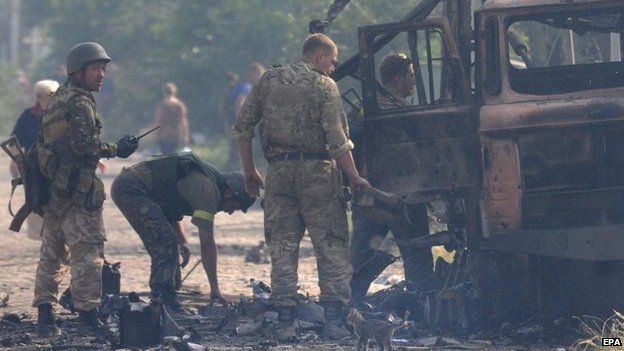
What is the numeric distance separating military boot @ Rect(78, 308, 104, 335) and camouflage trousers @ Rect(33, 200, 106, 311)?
0.07 metres

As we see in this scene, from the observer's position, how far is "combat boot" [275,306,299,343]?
820 centimetres

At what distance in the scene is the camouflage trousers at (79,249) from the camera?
8492 mm

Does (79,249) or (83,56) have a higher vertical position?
(83,56)

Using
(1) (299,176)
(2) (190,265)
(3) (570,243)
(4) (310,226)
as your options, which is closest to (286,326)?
(4) (310,226)

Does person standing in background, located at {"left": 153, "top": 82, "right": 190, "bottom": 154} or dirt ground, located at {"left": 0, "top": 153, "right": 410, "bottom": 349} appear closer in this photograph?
dirt ground, located at {"left": 0, "top": 153, "right": 410, "bottom": 349}

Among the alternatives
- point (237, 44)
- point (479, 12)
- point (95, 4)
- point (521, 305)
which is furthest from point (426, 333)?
point (95, 4)

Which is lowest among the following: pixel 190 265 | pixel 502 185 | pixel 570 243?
pixel 190 265

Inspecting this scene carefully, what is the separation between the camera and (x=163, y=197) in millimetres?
9430

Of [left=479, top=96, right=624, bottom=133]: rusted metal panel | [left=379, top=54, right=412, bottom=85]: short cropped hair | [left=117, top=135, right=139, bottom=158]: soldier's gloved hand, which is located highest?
[left=379, top=54, right=412, bottom=85]: short cropped hair

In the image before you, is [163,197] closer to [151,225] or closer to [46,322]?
[151,225]

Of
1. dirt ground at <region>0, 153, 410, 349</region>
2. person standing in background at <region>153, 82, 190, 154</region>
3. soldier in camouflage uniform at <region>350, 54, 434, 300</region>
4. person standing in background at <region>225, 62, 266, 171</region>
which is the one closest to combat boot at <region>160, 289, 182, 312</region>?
dirt ground at <region>0, 153, 410, 349</region>

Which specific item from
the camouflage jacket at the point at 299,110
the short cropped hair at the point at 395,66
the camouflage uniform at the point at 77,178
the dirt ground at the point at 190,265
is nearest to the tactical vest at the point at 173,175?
the camouflage jacket at the point at 299,110

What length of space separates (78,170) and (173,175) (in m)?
0.95

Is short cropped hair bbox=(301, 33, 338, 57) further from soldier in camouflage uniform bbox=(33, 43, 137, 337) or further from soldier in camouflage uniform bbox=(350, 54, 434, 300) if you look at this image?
soldier in camouflage uniform bbox=(33, 43, 137, 337)
